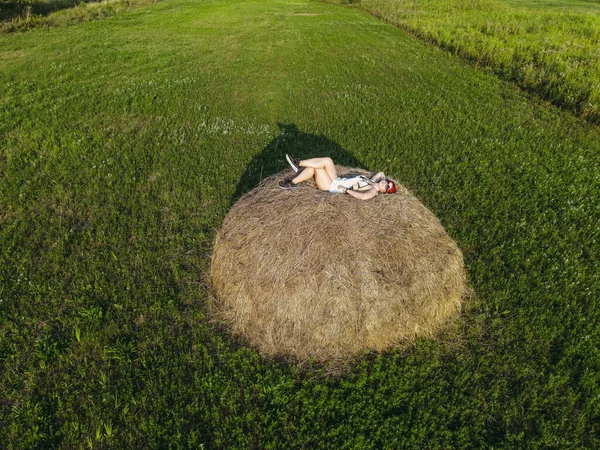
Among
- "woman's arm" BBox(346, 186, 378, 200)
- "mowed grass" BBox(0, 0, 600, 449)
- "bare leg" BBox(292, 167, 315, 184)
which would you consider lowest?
"mowed grass" BBox(0, 0, 600, 449)

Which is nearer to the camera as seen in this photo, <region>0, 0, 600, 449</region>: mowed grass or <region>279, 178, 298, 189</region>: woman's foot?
<region>0, 0, 600, 449</region>: mowed grass

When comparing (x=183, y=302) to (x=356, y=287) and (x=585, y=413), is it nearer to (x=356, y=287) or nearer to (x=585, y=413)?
(x=356, y=287)

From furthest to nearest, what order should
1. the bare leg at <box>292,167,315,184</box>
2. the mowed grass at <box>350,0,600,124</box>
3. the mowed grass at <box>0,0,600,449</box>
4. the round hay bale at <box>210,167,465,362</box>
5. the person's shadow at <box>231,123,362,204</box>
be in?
the mowed grass at <box>350,0,600,124</box>
the person's shadow at <box>231,123,362,204</box>
the bare leg at <box>292,167,315,184</box>
the round hay bale at <box>210,167,465,362</box>
the mowed grass at <box>0,0,600,449</box>

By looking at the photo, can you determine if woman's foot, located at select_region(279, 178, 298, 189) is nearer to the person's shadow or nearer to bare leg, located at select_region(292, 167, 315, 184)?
Result: bare leg, located at select_region(292, 167, 315, 184)

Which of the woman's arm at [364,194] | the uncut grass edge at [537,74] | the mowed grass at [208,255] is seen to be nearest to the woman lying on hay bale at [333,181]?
the woman's arm at [364,194]

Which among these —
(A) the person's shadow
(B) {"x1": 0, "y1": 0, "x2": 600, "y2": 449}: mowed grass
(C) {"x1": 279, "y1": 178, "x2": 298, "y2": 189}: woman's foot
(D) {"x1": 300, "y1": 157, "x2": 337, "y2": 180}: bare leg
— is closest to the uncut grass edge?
(B) {"x1": 0, "y1": 0, "x2": 600, "y2": 449}: mowed grass

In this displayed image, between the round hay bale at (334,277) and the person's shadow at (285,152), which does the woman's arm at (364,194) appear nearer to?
the round hay bale at (334,277)
